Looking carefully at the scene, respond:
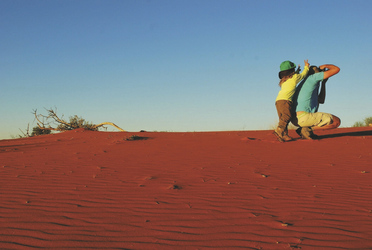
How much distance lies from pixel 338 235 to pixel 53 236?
276 centimetres

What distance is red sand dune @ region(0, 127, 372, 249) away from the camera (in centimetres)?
336

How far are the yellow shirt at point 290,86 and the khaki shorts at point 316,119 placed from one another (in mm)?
566

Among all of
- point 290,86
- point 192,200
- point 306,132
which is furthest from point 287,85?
point 192,200

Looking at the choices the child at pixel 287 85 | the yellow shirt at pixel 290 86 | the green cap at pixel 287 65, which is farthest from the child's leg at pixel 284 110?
the green cap at pixel 287 65

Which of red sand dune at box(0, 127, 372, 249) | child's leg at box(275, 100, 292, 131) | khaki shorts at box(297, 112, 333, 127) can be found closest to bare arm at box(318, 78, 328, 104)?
khaki shorts at box(297, 112, 333, 127)

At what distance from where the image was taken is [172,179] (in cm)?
584

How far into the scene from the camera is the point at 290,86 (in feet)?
29.1

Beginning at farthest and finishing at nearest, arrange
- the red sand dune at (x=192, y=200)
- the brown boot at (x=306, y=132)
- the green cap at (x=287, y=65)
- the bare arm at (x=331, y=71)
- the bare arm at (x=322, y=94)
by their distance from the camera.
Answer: the brown boot at (x=306, y=132)
the bare arm at (x=322, y=94)
the green cap at (x=287, y=65)
the bare arm at (x=331, y=71)
the red sand dune at (x=192, y=200)

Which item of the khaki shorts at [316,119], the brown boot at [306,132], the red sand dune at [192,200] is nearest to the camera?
the red sand dune at [192,200]

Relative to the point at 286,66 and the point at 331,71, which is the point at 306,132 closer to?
the point at 331,71

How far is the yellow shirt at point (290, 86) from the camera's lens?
8750 millimetres

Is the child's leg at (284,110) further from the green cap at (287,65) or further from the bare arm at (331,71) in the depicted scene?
the bare arm at (331,71)

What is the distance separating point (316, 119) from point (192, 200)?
537 cm

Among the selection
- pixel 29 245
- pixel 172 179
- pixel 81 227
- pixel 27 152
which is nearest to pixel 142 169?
pixel 172 179
